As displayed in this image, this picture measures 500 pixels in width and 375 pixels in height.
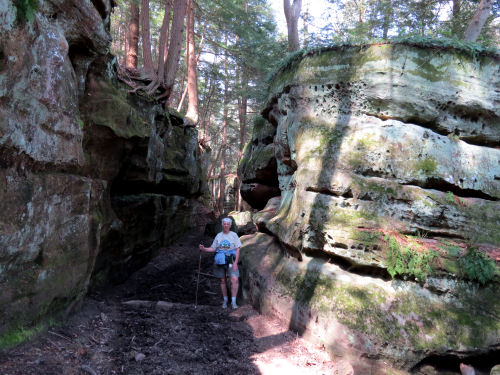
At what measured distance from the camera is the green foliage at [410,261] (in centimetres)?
543

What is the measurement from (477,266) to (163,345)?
5636 millimetres

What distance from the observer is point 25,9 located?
395cm

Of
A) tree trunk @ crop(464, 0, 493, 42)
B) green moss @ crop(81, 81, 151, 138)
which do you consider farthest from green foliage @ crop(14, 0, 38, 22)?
tree trunk @ crop(464, 0, 493, 42)

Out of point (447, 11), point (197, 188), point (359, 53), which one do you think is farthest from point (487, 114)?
point (197, 188)

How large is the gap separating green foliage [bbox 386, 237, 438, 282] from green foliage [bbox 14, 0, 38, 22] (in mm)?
6636

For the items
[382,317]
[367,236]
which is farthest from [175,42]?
[382,317]

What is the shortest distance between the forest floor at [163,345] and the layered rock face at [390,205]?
491mm

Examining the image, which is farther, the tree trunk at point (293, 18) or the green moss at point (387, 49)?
the tree trunk at point (293, 18)

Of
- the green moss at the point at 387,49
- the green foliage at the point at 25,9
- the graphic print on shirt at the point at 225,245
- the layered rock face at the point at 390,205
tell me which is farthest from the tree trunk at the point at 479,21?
the green foliage at the point at 25,9

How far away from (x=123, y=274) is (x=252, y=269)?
4.03 m

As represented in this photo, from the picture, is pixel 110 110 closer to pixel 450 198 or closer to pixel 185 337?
pixel 185 337

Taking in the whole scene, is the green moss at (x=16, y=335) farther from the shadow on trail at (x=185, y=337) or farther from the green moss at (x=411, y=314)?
the green moss at (x=411, y=314)

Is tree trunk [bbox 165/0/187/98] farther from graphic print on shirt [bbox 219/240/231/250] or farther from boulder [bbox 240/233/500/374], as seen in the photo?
boulder [bbox 240/233/500/374]

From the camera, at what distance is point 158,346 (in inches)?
196
